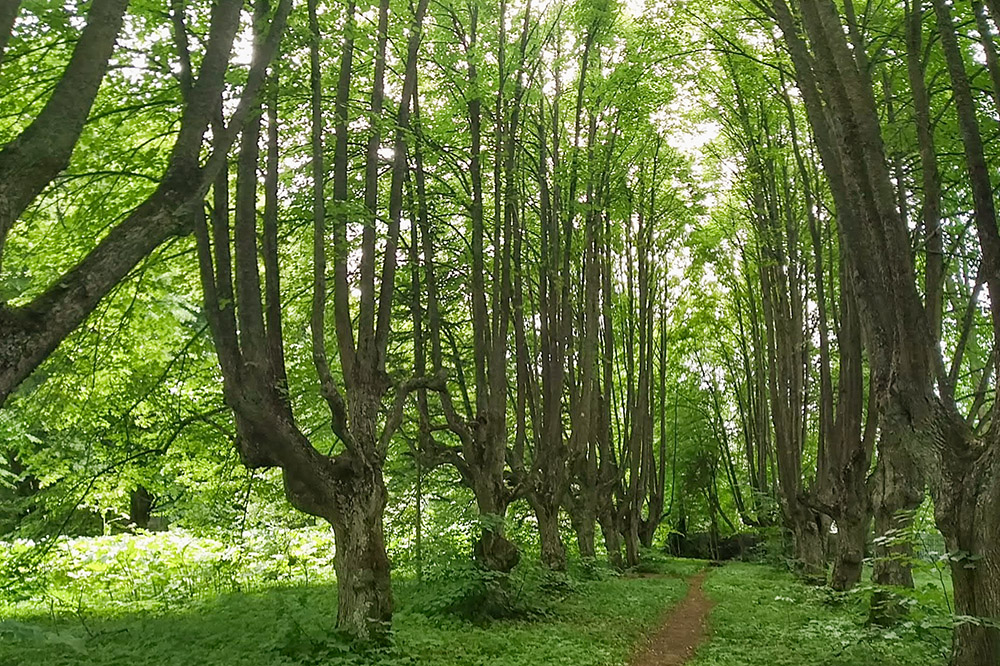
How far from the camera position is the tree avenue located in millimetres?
5645

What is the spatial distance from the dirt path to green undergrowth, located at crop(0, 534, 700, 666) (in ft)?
0.79

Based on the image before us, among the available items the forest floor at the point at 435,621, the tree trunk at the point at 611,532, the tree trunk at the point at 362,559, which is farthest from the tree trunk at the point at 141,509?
the tree trunk at the point at 362,559

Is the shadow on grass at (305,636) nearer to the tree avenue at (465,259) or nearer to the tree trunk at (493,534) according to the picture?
the tree avenue at (465,259)

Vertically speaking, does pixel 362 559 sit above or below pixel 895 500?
below

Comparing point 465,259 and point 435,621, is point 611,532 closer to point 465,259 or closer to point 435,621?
point 465,259

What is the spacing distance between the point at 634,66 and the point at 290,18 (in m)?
7.10

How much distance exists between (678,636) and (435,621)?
335 cm

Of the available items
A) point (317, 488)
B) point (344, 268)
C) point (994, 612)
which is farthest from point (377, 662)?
point (994, 612)

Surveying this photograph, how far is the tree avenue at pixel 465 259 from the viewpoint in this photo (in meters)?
5.64

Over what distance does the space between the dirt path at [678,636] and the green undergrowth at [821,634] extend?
0.21m

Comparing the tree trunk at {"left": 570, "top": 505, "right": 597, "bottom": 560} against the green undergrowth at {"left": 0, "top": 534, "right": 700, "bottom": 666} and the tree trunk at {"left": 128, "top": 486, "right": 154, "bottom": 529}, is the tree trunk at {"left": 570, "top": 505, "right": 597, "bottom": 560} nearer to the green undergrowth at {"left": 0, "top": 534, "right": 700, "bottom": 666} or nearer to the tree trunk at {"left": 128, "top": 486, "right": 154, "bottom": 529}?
the green undergrowth at {"left": 0, "top": 534, "right": 700, "bottom": 666}

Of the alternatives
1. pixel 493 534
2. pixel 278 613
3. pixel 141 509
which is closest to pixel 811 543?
pixel 493 534

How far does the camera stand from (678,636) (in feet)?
32.7

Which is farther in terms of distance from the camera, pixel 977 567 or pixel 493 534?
pixel 493 534
